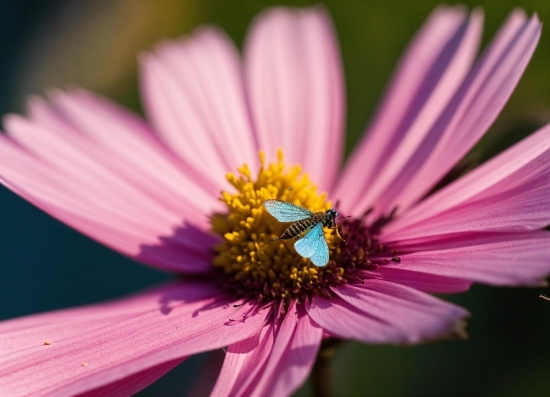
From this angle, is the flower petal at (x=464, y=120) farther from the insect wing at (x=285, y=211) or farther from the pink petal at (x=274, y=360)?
the pink petal at (x=274, y=360)

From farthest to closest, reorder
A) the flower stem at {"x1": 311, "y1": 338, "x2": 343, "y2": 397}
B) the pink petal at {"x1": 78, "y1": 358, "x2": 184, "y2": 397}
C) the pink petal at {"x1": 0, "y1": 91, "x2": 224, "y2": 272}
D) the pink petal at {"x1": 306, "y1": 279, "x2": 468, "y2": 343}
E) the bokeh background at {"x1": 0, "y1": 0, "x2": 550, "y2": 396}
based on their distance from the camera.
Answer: the bokeh background at {"x1": 0, "y1": 0, "x2": 550, "y2": 396}, the pink petal at {"x1": 0, "y1": 91, "x2": 224, "y2": 272}, the flower stem at {"x1": 311, "y1": 338, "x2": 343, "y2": 397}, the pink petal at {"x1": 78, "y1": 358, "x2": 184, "y2": 397}, the pink petal at {"x1": 306, "y1": 279, "x2": 468, "y2": 343}

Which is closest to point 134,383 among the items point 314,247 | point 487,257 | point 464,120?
point 314,247

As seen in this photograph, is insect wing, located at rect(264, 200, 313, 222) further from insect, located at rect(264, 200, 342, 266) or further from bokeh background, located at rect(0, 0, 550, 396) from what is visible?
bokeh background, located at rect(0, 0, 550, 396)

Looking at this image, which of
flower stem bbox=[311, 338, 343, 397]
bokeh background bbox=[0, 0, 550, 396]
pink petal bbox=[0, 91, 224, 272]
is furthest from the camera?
bokeh background bbox=[0, 0, 550, 396]

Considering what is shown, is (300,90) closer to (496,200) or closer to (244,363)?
(496,200)

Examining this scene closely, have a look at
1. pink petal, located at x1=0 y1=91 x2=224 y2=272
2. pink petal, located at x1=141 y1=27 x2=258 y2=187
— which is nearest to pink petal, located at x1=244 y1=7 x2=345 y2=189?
pink petal, located at x1=141 y1=27 x2=258 y2=187

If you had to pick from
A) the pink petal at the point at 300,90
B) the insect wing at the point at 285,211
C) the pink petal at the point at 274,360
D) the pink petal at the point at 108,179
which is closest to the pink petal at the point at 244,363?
the pink petal at the point at 274,360
